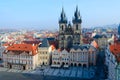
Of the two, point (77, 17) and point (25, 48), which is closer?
point (25, 48)

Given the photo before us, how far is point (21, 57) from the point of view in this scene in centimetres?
7519

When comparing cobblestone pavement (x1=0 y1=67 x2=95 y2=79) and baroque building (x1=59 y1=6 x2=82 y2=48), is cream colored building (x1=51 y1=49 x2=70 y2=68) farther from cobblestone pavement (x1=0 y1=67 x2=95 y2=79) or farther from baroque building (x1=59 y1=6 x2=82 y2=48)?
baroque building (x1=59 y1=6 x2=82 y2=48)

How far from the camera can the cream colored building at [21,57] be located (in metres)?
74.6

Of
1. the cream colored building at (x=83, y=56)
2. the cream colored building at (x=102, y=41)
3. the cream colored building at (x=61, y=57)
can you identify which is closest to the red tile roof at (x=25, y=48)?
the cream colored building at (x=61, y=57)

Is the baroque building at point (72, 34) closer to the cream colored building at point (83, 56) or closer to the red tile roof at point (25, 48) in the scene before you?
the cream colored building at point (83, 56)

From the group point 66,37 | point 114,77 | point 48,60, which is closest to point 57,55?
point 48,60

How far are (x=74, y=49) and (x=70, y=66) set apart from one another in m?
5.70

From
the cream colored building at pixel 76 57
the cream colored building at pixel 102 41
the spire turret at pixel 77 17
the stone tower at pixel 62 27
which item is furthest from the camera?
the cream colored building at pixel 102 41

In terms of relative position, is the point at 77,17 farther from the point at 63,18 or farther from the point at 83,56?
the point at 83,56

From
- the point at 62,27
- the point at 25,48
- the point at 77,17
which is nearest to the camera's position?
the point at 25,48

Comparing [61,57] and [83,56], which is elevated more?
[83,56]

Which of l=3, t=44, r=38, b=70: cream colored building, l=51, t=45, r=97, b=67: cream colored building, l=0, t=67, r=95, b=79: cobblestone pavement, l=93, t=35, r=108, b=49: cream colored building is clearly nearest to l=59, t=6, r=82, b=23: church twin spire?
l=51, t=45, r=97, b=67: cream colored building

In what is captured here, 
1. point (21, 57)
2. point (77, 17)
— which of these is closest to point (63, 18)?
point (77, 17)

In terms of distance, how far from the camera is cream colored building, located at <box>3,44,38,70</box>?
74625mm
